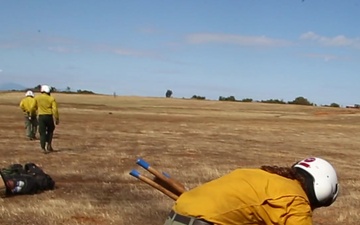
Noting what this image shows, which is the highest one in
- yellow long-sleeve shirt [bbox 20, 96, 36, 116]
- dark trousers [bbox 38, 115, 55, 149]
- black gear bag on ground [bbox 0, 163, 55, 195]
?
yellow long-sleeve shirt [bbox 20, 96, 36, 116]

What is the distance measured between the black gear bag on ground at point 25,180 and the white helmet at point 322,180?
8.62 m

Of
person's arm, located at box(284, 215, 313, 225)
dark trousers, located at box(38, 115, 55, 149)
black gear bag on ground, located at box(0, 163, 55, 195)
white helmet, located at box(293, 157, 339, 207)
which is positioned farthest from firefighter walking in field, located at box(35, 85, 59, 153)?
person's arm, located at box(284, 215, 313, 225)

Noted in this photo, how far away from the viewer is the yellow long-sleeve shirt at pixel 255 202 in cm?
404

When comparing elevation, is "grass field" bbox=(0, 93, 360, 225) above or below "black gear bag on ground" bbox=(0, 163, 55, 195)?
below

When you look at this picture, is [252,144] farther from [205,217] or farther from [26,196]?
[205,217]

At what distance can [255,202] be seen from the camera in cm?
414

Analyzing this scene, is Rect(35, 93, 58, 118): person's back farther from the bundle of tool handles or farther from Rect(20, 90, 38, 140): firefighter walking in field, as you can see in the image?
the bundle of tool handles

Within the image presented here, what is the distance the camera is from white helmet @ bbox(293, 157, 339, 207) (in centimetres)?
415

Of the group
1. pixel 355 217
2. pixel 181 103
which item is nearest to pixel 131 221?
pixel 355 217

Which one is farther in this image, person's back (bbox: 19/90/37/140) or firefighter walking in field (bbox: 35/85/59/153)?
person's back (bbox: 19/90/37/140)

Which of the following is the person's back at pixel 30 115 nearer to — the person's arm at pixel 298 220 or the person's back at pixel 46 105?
the person's back at pixel 46 105

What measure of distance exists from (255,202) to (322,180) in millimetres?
467

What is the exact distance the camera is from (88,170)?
53.3ft

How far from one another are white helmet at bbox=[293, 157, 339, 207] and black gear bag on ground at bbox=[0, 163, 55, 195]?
28.3ft
